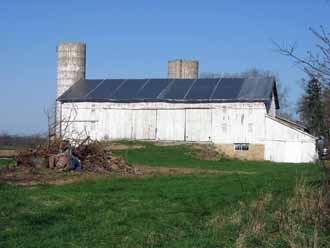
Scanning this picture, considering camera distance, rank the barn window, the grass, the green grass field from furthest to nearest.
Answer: the barn window < the grass < the green grass field

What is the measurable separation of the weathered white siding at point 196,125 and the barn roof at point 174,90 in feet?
1.36

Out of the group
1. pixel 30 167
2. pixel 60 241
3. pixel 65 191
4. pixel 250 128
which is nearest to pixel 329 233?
pixel 60 241

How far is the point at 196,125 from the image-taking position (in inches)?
1581

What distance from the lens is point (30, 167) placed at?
789 inches

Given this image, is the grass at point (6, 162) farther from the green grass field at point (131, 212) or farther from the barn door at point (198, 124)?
the barn door at point (198, 124)

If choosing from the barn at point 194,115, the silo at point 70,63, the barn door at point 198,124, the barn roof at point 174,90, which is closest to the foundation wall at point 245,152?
the barn at point 194,115

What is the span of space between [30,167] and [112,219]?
9.80 metres

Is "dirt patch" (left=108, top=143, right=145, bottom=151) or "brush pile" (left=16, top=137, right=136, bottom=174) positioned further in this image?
"dirt patch" (left=108, top=143, right=145, bottom=151)

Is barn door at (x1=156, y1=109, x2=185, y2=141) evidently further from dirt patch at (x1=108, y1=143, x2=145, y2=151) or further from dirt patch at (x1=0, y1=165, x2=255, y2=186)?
dirt patch at (x1=0, y1=165, x2=255, y2=186)

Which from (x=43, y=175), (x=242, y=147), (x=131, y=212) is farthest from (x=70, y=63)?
(x=131, y=212)

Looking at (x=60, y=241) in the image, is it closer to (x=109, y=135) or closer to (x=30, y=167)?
(x=30, y=167)

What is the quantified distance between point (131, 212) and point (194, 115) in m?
28.6

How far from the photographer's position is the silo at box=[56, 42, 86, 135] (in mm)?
46625

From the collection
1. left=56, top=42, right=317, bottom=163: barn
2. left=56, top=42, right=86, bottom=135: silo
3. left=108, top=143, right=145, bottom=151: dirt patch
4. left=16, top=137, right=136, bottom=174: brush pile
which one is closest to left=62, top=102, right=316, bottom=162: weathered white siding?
left=56, top=42, right=317, bottom=163: barn
